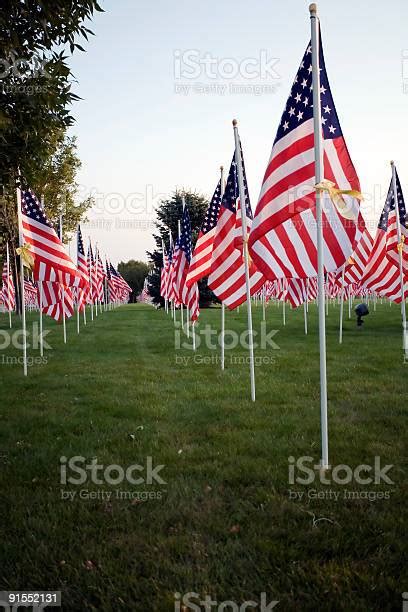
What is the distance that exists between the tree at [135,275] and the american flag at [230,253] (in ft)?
339

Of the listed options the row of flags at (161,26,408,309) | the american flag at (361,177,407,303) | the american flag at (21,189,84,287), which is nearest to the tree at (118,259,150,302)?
the american flag at (361,177,407,303)

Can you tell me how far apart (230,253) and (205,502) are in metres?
6.02

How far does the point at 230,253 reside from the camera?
9.87 metres

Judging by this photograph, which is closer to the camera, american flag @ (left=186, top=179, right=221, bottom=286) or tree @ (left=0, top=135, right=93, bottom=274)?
american flag @ (left=186, top=179, right=221, bottom=286)

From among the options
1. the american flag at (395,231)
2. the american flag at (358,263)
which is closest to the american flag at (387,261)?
the american flag at (395,231)

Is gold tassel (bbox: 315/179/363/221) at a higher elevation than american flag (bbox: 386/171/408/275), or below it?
below

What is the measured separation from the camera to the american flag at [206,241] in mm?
11359

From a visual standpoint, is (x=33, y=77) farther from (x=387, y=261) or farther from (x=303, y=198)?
(x=387, y=261)

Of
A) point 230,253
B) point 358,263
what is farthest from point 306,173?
point 358,263

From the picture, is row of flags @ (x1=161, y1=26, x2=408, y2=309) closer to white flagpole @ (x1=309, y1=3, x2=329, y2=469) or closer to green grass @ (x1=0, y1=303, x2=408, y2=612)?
white flagpole @ (x1=309, y1=3, x2=329, y2=469)

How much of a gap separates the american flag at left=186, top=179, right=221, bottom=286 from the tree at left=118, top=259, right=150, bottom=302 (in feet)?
333

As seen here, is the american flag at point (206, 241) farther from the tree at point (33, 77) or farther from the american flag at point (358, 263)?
the american flag at point (358, 263)

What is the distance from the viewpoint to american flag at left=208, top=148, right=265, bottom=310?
384 inches

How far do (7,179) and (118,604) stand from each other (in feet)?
28.0
